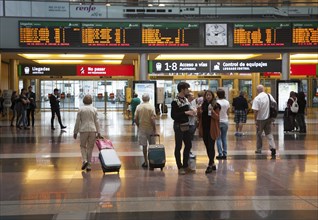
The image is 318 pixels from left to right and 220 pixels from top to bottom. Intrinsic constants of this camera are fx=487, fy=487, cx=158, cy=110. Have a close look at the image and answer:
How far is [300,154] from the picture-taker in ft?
40.1

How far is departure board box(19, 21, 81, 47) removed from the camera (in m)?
21.5

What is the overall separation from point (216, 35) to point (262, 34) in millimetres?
2107

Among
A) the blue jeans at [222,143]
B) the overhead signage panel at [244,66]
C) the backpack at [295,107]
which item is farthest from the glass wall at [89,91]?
the blue jeans at [222,143]

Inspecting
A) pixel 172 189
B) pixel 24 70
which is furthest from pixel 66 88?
pixel 172 189

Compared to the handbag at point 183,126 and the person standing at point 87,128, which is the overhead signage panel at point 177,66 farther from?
the handbag at point 183,126

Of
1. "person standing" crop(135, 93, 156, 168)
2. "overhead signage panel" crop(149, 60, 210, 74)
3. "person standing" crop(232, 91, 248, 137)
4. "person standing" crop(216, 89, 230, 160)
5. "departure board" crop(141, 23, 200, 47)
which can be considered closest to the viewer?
"person standing" crop(135, 93, 156, 168)

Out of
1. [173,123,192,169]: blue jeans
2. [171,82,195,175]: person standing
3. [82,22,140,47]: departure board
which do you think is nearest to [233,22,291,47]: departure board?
[82,22,140,47]: departure board

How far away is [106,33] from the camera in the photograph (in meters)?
21.8

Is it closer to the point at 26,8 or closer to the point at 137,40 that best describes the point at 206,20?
the point at 137,40

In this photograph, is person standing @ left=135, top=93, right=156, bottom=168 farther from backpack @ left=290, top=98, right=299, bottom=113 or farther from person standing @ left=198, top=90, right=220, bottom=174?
backpack @ left=290, top=98, right=299, bottom=113

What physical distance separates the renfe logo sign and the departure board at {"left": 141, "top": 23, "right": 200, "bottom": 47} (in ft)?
29.2

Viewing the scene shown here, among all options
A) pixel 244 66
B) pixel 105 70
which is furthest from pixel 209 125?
pixel 105 70

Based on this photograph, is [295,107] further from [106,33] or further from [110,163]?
[110,163]

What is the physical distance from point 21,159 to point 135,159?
276cm
